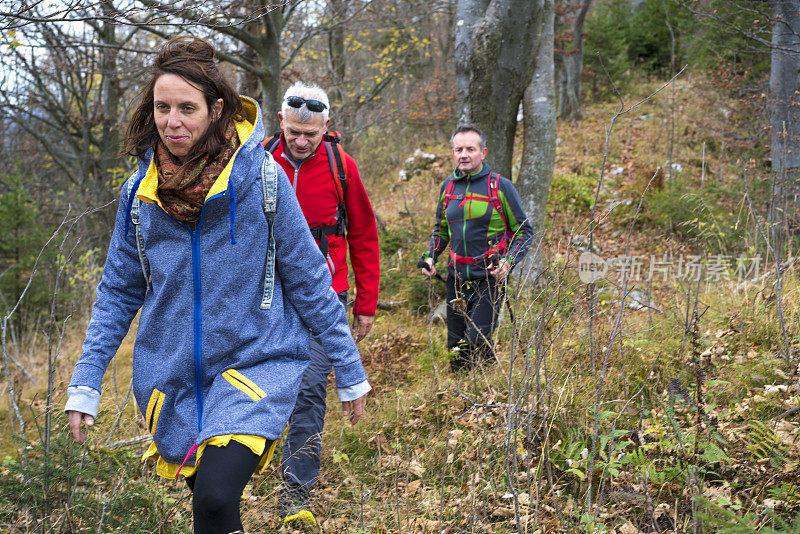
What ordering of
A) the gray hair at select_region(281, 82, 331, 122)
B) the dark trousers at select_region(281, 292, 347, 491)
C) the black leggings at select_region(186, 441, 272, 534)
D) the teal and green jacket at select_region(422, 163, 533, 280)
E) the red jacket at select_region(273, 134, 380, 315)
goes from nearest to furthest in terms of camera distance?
1. the black leggings at select_region(186, 441, 272, 534)
2. the dark trousers at select_region(281, 292, 347, 491)
3. the gray hair at select_region(281, 82, 331, 122)
4. the red jacket at select_region(273, 134, 380, 315)
5. the teal and green jacket at select_region(422, 163, 533, 280)

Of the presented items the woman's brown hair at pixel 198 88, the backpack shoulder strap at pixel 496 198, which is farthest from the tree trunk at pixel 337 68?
the woman's brown hair at pixel 198 88

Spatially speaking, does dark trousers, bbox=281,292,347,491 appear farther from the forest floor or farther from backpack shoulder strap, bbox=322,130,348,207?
backpack shoulder strap, bbox=322,130,348,207

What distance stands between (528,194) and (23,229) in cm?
990

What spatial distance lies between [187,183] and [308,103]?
1.63m

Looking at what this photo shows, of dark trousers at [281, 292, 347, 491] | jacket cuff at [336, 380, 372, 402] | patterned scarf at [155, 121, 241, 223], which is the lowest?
dark trousers at [281, 292, 347, 491]

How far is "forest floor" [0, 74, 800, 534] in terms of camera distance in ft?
9.05

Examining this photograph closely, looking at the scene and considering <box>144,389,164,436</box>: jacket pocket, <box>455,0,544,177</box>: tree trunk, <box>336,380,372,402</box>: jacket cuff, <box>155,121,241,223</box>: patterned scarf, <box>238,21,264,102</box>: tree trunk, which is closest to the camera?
<box>155,121,241,223</box>: patterned scarf

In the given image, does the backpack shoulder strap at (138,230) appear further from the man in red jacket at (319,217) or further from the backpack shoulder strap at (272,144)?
the backpack shoulder strap at (272,144)

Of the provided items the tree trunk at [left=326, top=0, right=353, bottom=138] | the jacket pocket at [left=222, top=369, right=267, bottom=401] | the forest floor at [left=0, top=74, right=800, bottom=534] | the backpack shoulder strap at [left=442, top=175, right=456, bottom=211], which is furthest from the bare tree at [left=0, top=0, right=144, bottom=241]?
the jacket pocket at [left=222, top=369, right=267, bottom=401]

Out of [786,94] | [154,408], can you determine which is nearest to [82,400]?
[154,408]

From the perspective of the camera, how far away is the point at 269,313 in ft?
7.86

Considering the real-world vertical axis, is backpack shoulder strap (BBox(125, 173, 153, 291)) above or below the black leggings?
above

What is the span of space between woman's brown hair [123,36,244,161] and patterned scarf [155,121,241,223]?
5 cm

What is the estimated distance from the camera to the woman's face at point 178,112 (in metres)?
2.34
